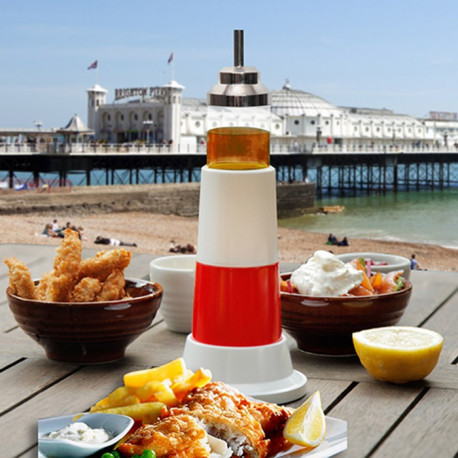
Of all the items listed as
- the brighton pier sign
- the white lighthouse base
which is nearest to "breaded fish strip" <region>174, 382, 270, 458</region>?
the white lighthouse base

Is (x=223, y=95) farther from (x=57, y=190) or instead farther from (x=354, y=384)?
(x=57, y=190)

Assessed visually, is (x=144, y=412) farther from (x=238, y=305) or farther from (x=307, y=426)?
(x=238, y=305)

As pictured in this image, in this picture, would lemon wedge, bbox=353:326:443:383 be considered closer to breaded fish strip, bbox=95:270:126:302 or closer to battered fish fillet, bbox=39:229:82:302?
breaded fish strip, bbox=95:270:126:302

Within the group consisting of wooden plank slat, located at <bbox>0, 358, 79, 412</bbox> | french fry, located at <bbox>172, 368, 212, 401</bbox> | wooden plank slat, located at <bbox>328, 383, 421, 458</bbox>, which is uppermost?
french fry, located at <bbox>172, 368, 212, 401</bbox>

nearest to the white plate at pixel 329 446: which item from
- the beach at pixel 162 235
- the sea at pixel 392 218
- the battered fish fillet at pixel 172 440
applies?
the battered fish fillet at pixel 172 440

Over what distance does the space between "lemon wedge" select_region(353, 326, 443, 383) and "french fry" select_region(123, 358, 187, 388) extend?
480 mm

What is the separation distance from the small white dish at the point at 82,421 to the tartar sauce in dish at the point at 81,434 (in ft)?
0.04

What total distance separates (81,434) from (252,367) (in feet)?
1.89

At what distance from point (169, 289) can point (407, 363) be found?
79 centimetres

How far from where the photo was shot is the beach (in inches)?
827

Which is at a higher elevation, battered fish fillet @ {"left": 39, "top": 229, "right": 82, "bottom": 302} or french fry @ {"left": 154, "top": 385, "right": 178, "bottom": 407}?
battered fish fillet @ {"left": 39, "top": 229, "right": 82, "bottom": 302}

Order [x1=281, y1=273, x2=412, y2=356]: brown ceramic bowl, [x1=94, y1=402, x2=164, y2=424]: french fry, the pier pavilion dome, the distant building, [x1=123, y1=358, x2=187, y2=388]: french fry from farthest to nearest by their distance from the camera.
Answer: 1. the pier pavilion dome
2. the distant building
3. [x1=281, y1=273, x2=412, y2=356]: brown ceramic bowl
4. [x1=123, y1=358, x2=187, y2=388]: french fry
5. [x1=94, y1=402, x2=164, y2=424]: french fry

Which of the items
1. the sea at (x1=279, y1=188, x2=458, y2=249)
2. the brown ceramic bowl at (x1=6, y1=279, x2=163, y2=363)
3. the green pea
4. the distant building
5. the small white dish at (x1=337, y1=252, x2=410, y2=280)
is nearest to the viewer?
the green pea

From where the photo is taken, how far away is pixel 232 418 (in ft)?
4.93
